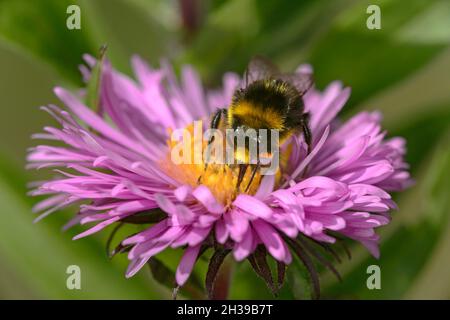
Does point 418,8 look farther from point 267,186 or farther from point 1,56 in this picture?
point 1,56

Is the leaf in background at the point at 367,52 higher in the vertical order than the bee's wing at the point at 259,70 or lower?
higher

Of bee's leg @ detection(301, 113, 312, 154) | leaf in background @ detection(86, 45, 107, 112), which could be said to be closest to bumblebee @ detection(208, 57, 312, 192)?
bee's leg @ detection(301, 113, 312, 154)

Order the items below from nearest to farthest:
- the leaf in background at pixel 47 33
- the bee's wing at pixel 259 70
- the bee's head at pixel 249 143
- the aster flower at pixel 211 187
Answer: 1. the aster flower at pixel 211 187
2. the bee's head at pixel 249 143
3. the bee's wing at pixel 259 70
4. the leaf in background at pixel 47 33

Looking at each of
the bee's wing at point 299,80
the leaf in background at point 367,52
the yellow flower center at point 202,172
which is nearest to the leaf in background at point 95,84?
the yellow flower center at point 202,172

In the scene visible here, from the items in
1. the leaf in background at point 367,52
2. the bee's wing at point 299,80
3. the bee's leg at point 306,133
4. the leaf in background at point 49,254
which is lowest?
the leaf in background at point 49,254

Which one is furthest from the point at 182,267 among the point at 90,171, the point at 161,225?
the point at 90,171

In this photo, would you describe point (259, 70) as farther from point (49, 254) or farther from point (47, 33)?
point (49, 254)

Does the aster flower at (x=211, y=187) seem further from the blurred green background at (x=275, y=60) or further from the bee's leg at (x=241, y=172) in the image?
the blurred green background at (x=275, y=60)

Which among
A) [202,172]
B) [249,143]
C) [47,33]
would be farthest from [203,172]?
[47,33]
